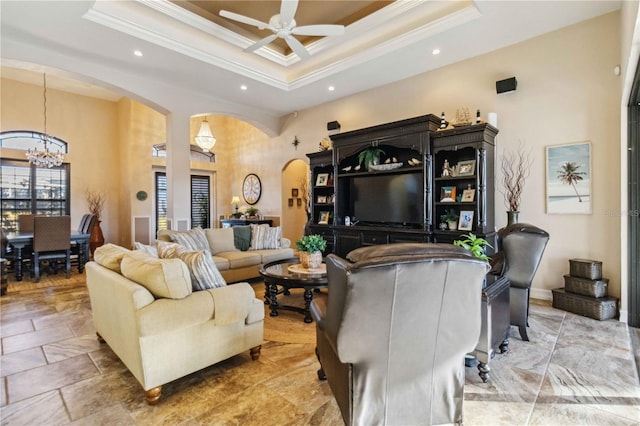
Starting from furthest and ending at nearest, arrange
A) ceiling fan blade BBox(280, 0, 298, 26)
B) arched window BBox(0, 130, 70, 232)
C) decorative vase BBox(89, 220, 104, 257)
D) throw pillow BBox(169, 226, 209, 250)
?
decorative vase BBox(89, 220, 104, 257)
arched window BBox(0, 130, 70, 232)
throw pillow BBox(169, 226, 209, 250)
ceiling fan blade BBox(280, 0, 298, 26)

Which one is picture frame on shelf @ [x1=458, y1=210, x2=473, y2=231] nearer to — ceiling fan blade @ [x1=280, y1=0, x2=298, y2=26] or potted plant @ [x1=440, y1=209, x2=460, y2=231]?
potted plant @ [x1=440, y1=209, x2=460, y2=231]

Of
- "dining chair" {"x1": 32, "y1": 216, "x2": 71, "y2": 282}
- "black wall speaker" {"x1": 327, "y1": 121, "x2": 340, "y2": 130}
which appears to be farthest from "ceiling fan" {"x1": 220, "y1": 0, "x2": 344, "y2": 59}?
"dining chair" {"x1": 32, "y1": 216, "x2": 71, "y2": 282}

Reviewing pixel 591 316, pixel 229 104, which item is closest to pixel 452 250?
pixel 591 316

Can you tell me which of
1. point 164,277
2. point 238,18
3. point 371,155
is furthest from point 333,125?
point 164,277

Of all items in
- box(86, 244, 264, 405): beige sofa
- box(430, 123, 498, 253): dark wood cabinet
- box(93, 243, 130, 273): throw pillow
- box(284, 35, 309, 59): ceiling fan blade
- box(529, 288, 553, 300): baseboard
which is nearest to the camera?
box(86, 244, 264, 405): beige sofa

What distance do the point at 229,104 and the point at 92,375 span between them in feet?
18.8

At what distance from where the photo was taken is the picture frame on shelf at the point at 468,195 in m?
4.40

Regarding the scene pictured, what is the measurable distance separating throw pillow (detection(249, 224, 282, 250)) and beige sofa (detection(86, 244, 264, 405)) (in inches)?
116

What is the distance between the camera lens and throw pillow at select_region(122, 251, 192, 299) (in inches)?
80.5

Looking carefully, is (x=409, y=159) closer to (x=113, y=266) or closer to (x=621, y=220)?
(x=621, y=220)

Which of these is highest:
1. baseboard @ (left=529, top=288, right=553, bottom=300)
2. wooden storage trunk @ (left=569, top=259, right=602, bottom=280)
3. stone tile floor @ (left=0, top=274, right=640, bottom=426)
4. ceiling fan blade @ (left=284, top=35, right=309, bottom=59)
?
ceiling fan blade @ (left=284, top=35, right=309, bottom=59)

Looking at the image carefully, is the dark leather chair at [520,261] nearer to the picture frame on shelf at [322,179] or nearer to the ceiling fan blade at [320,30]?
the ceiling fan blade at [320,30]

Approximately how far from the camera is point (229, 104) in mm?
6773

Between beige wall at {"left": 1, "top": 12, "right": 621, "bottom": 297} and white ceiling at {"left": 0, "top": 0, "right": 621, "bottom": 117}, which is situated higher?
white ceiling at {"left": 0, "top": 0, "right": 621, "bottom": 117}
